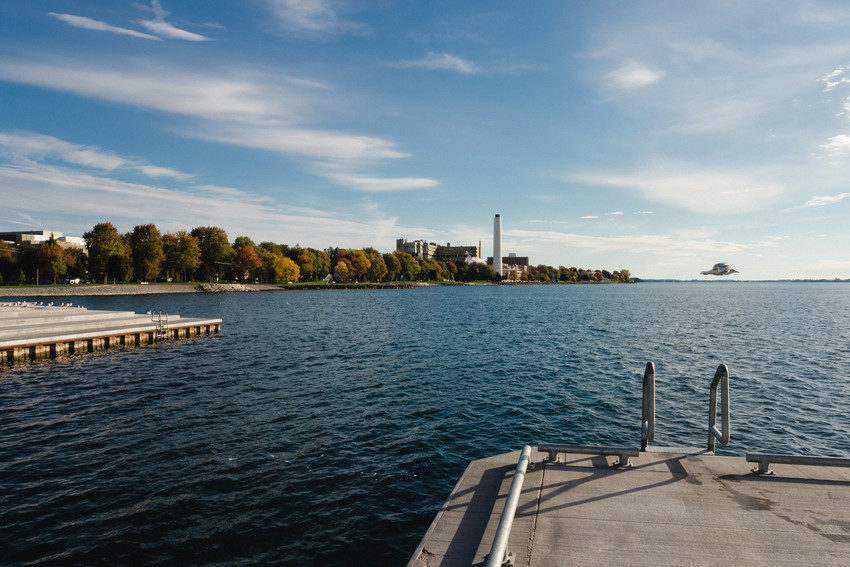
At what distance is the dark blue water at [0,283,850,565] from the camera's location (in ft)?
35.6

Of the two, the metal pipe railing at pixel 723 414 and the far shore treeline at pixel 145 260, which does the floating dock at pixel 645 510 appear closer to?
the metal pipe railing at pixel 723 414

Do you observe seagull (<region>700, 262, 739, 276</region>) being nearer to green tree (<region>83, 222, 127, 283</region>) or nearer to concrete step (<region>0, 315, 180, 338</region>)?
concrete step (<region>0, 315, 180, 338</region>)

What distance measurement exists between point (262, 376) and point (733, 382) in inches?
1158

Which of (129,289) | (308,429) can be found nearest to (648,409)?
(308,429)

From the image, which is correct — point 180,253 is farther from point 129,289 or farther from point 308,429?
point 308,429

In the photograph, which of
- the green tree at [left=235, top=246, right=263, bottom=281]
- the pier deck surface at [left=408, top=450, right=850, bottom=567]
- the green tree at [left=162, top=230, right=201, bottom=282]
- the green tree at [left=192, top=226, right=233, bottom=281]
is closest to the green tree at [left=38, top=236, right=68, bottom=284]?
the green tree at [left=162, top=230, right=201, bottom=282]

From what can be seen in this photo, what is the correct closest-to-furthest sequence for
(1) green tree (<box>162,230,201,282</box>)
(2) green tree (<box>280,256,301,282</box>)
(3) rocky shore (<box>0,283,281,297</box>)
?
1. (3) rocky shore (<box>0,283,281,297</box>)
2. (1) green tree (<box>162,230,201,282</box>)
3. (2) green tree (<box>280,256,301,282</box>)

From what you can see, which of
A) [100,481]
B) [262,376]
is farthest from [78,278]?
[100,481]

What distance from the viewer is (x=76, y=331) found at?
3609cm

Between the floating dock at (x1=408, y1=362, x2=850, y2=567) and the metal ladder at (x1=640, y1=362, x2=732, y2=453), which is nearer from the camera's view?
the floating dock at (x1=408, y1=362, x2=850, y2=567)

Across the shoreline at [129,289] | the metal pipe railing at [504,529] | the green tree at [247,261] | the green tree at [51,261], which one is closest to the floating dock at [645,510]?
the metal pipe railing at [504,529]

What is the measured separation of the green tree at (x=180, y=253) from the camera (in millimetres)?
142125

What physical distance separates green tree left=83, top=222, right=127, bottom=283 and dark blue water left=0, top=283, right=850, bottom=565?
115869mm

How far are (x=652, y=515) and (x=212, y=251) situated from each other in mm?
170259
